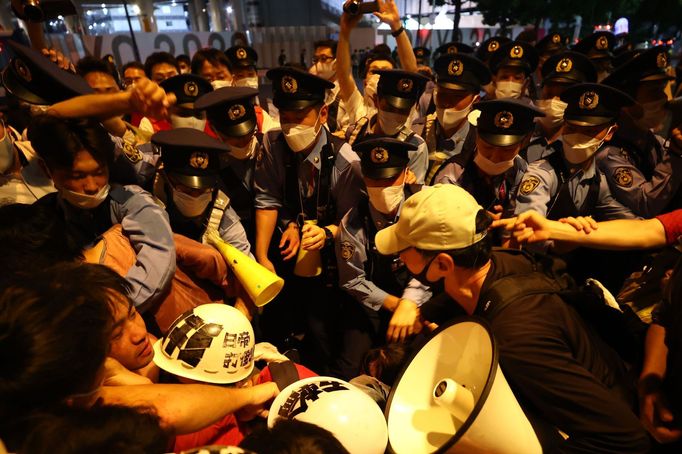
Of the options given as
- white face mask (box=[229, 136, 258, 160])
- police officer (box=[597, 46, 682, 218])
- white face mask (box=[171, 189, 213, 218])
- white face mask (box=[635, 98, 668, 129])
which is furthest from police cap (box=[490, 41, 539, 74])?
white face mask (box=[171, 189, 213, 218])

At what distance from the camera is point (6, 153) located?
2596 mm

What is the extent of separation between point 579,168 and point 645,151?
4.05 ft

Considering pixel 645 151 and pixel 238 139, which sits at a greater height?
pixel 238 139

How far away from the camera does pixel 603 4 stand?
16.6 metres

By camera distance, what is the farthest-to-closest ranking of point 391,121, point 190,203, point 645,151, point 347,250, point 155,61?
point 155,61, point 645,151, point 391,121, point 347,250, point 190,203

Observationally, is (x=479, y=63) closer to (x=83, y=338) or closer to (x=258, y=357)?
(x=258, y=357)

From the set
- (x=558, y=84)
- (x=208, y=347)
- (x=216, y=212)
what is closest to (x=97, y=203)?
(x=216, y=212)

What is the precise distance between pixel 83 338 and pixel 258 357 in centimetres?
113

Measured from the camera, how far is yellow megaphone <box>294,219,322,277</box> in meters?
2.93

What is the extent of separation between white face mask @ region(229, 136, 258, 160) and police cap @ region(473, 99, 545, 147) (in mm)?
1925

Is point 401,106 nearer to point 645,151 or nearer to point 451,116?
point 451,116

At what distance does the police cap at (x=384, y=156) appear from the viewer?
2.51 meters

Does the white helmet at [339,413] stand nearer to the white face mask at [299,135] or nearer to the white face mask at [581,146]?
the white face mask at [299,135]

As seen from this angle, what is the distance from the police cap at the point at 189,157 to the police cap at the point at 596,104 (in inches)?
104
